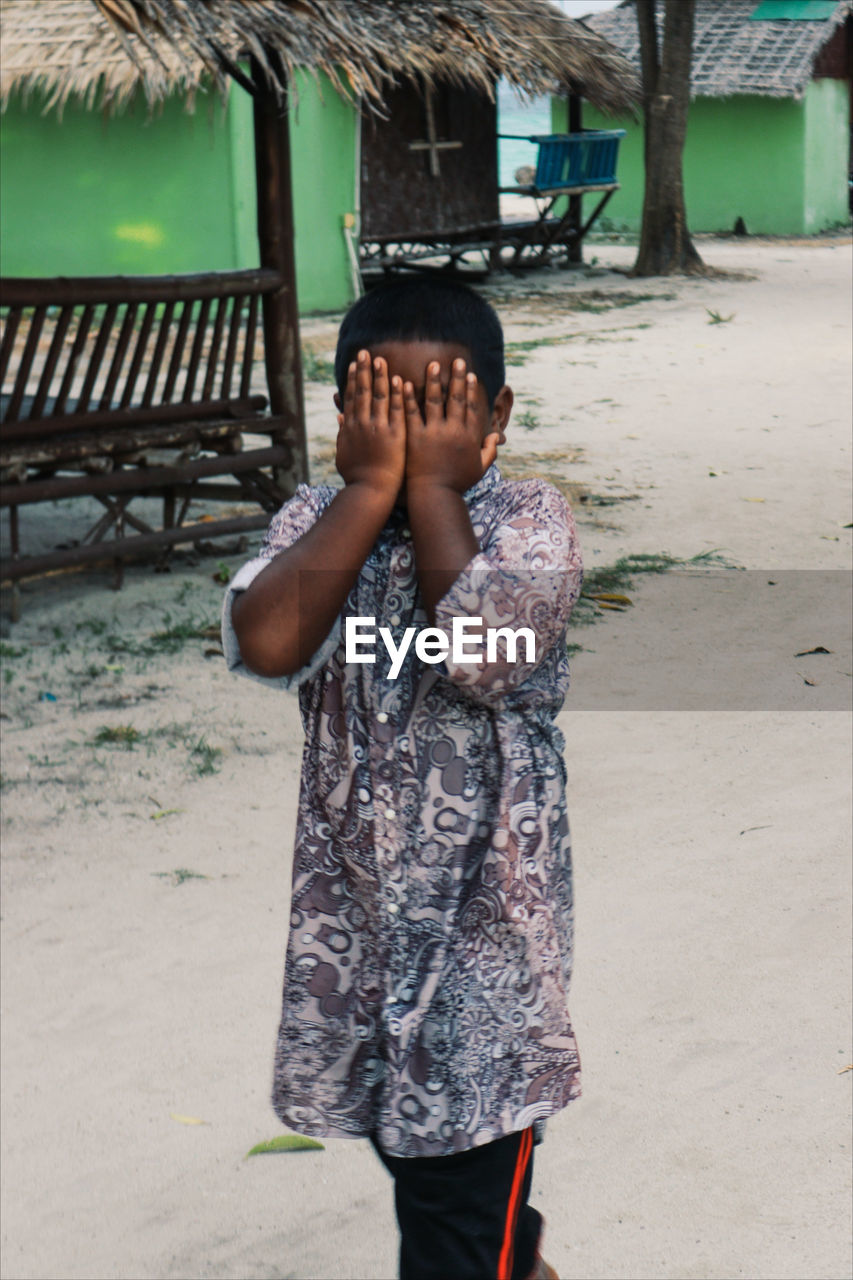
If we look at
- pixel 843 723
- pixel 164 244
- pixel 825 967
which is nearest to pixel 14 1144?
pixel 825 967

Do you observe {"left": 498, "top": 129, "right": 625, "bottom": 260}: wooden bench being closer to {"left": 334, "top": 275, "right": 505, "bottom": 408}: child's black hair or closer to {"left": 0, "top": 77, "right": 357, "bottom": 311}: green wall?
{"left": 0, "top": 77, "right": 357, "bottom": 311}: green wall

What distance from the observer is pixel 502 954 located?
1562 mm

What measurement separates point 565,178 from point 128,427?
1251 cm

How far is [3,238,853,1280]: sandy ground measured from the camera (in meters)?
2.29

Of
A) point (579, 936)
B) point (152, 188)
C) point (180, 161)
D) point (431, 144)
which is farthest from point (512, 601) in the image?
point (431, 144)

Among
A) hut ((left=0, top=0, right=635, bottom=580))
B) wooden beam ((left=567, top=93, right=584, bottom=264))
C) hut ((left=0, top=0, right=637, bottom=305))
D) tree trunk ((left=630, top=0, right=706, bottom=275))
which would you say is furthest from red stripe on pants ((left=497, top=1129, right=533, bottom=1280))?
wooden beam ((left=567, top=93, right=584, bottom=264))

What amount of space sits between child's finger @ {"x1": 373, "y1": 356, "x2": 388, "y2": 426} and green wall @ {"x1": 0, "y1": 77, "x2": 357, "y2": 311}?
40.7ft

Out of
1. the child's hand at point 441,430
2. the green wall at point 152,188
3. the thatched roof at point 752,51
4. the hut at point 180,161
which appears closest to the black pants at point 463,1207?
the child's hand at point 441,430

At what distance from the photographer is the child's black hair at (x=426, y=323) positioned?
147 centimetres

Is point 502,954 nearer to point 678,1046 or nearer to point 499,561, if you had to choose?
point 499,561

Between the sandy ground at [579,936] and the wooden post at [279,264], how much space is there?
69cm

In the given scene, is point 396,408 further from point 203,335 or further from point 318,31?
point 318,31

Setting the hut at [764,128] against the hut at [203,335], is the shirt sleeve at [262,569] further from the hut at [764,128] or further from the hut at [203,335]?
the hut at [764,128]

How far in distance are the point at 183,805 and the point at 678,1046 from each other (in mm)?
1647
